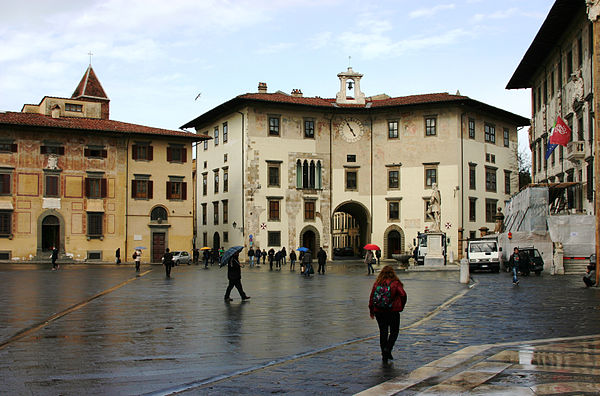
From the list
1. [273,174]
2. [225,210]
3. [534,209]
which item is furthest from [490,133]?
[225,210]

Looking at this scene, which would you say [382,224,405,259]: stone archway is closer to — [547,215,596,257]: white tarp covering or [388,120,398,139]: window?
[388,120,398,139]: window

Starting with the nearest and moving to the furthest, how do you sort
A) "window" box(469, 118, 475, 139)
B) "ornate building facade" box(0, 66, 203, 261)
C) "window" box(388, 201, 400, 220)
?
"ornate building facade" box(0, 66, 203, 261) < "window" box(388, 201, 400, 220) < "window" box(469, 118, 475, 139)

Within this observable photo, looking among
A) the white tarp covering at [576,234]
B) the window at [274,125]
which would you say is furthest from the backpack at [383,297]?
the window at [274,125]

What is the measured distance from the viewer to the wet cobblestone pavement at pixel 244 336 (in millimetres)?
8242

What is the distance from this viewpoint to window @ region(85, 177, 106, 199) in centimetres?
5259

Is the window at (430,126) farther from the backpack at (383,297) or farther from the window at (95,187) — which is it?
the backpack at (383,297)

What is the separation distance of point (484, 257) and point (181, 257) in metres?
25.4

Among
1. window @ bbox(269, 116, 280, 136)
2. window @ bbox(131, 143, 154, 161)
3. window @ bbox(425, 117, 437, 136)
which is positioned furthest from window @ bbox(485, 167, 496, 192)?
window @ bbox(131, 143, 154, 161)

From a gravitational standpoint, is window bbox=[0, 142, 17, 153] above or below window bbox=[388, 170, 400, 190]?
above

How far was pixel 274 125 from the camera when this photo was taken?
59625 mm

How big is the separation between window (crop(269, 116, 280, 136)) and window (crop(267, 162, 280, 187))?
2654 millimetres

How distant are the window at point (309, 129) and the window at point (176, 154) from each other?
10.9 meters

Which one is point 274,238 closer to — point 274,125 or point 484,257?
point 274,125

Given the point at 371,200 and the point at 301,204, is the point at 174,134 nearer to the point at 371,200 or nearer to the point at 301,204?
the point at 301,204
